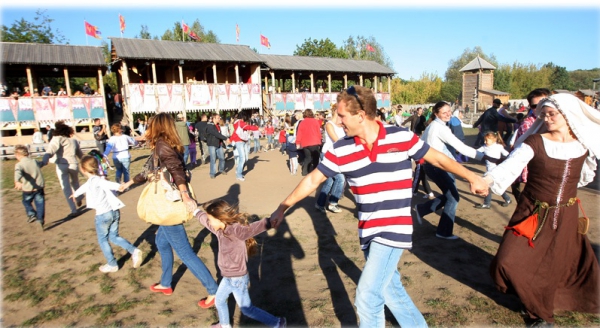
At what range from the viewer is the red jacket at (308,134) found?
881 centimetres

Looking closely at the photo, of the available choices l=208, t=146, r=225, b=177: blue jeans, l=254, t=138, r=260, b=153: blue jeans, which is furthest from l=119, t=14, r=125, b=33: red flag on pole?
l=208, t=146, r=225, b=177: blue jeans

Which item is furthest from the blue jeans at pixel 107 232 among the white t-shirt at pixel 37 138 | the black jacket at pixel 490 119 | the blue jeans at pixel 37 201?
the white t-shirt at pixel 37 138

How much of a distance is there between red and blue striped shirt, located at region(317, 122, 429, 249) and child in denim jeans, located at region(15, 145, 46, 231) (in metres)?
6.77

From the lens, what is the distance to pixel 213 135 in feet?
35.1

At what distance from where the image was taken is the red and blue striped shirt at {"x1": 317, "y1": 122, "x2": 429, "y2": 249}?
99.3 inches

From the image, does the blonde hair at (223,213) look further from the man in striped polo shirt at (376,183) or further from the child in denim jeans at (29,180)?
the child in denim jeans at (29,180)

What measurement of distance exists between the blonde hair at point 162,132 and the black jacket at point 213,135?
6809mm

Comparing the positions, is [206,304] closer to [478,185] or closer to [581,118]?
[478,185]

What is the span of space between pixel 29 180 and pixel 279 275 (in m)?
5.46

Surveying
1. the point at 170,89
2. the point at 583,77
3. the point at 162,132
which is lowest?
the point at 162,132

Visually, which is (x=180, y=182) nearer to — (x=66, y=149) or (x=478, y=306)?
(x=478, y=306)

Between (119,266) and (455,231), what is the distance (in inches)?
196

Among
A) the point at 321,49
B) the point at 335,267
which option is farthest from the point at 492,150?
the point at 321,49

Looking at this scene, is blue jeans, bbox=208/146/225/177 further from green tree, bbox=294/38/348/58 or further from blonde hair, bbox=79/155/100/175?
green tree, bbox=294/38/348/58
